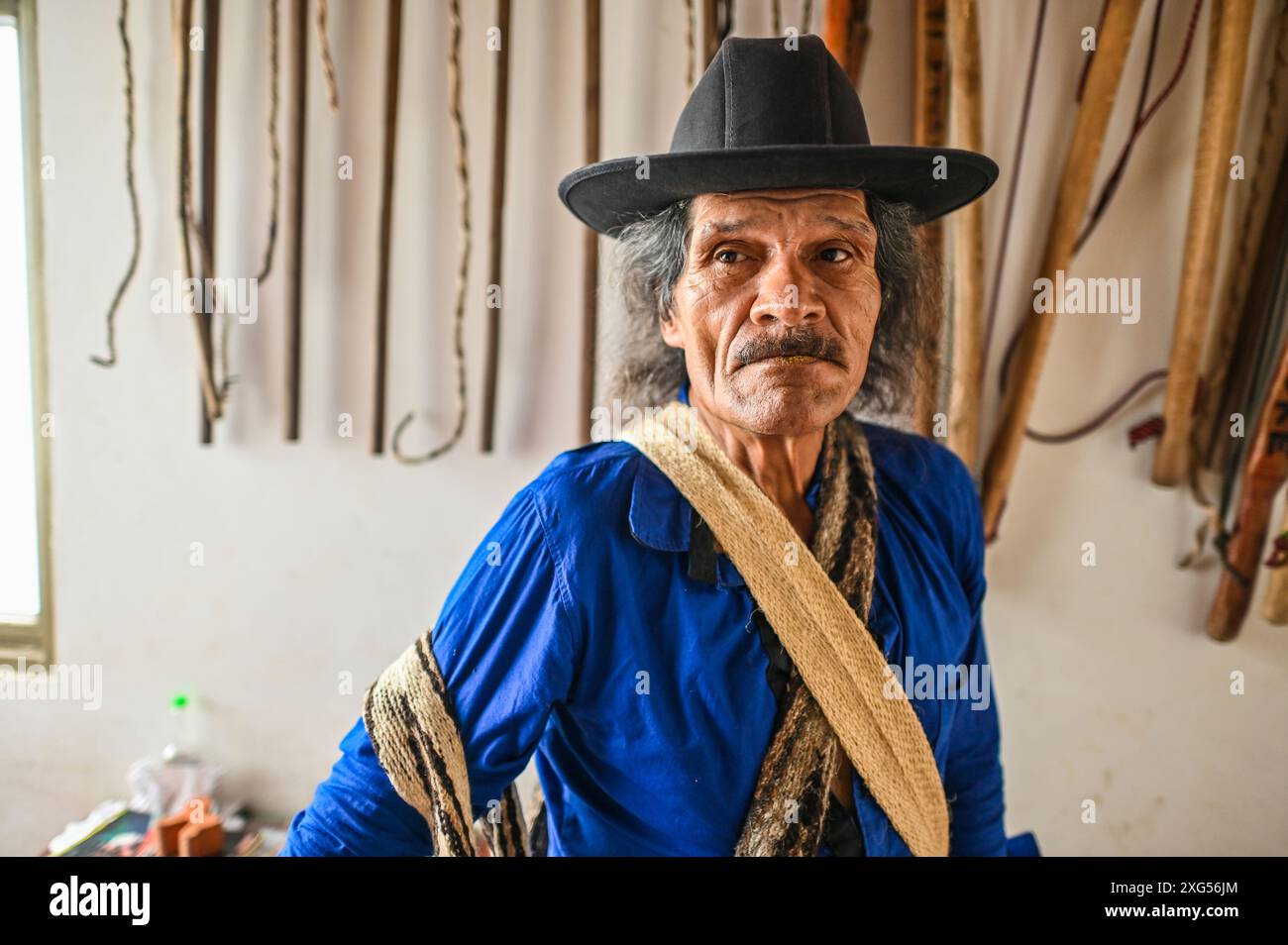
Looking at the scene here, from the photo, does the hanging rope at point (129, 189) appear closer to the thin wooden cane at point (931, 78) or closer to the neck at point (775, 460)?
the neck at point (775, 460)

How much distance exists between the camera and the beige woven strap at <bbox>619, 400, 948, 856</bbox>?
70 centimetres

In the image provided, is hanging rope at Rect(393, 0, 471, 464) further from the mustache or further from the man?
the mustache

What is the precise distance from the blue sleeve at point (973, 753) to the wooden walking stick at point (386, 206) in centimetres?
98

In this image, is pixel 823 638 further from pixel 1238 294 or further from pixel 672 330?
pixel 1238 294

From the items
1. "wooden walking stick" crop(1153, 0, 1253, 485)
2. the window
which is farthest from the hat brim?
the window

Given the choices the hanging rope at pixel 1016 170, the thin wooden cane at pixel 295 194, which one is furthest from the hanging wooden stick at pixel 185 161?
the hanging rope at pixel 1016 170

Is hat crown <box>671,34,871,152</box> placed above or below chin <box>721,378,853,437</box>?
above

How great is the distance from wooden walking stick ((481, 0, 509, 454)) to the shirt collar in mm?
709

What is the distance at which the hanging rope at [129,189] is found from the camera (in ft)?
4.43

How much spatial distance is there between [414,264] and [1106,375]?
48.4 inches

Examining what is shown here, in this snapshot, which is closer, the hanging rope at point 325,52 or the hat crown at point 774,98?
the hat crown at point 774,98

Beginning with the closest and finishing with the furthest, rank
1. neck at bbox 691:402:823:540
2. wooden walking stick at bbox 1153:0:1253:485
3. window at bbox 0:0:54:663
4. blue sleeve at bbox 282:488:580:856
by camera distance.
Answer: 1. blue sleeve at bbox 282:488:580:856
2. neck at bbox 691:402:823:540
3. wooden walking stick at bbox 1153:0:1253:485
4. window at bbox 0:0:54:663

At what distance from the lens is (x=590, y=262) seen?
133 centimetres

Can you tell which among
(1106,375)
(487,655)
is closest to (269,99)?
(487,655)
